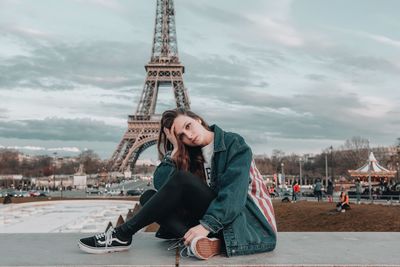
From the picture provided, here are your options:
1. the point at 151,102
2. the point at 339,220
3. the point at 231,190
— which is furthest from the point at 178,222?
the point at 151,102

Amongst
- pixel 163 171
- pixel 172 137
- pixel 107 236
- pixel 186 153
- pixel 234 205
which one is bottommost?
pixel 107 236

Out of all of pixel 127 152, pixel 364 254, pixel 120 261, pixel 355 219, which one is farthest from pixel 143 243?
pixel 127 152

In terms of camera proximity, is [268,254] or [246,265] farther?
[268,254]

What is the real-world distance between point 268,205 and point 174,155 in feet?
2.49

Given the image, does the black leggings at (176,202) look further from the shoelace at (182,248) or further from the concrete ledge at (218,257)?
the concrete ledge at (218,257)

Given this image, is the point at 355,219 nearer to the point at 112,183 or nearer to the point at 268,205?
the point at 268,205

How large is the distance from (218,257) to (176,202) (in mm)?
461

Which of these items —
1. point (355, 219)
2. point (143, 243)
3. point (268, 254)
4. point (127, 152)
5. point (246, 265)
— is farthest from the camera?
point (127, 152)

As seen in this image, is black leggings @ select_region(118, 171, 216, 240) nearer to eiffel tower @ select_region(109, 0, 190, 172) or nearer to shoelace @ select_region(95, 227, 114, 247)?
shoelace @ select_region(95, 227, 114, 247)

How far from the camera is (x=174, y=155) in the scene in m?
3.52

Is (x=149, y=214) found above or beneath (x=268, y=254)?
above

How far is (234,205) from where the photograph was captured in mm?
3189

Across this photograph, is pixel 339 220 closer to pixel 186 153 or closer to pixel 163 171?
pixel 163 171

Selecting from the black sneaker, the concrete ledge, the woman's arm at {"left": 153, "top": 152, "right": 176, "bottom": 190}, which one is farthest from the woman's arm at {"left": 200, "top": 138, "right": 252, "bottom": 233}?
the black sneaker
